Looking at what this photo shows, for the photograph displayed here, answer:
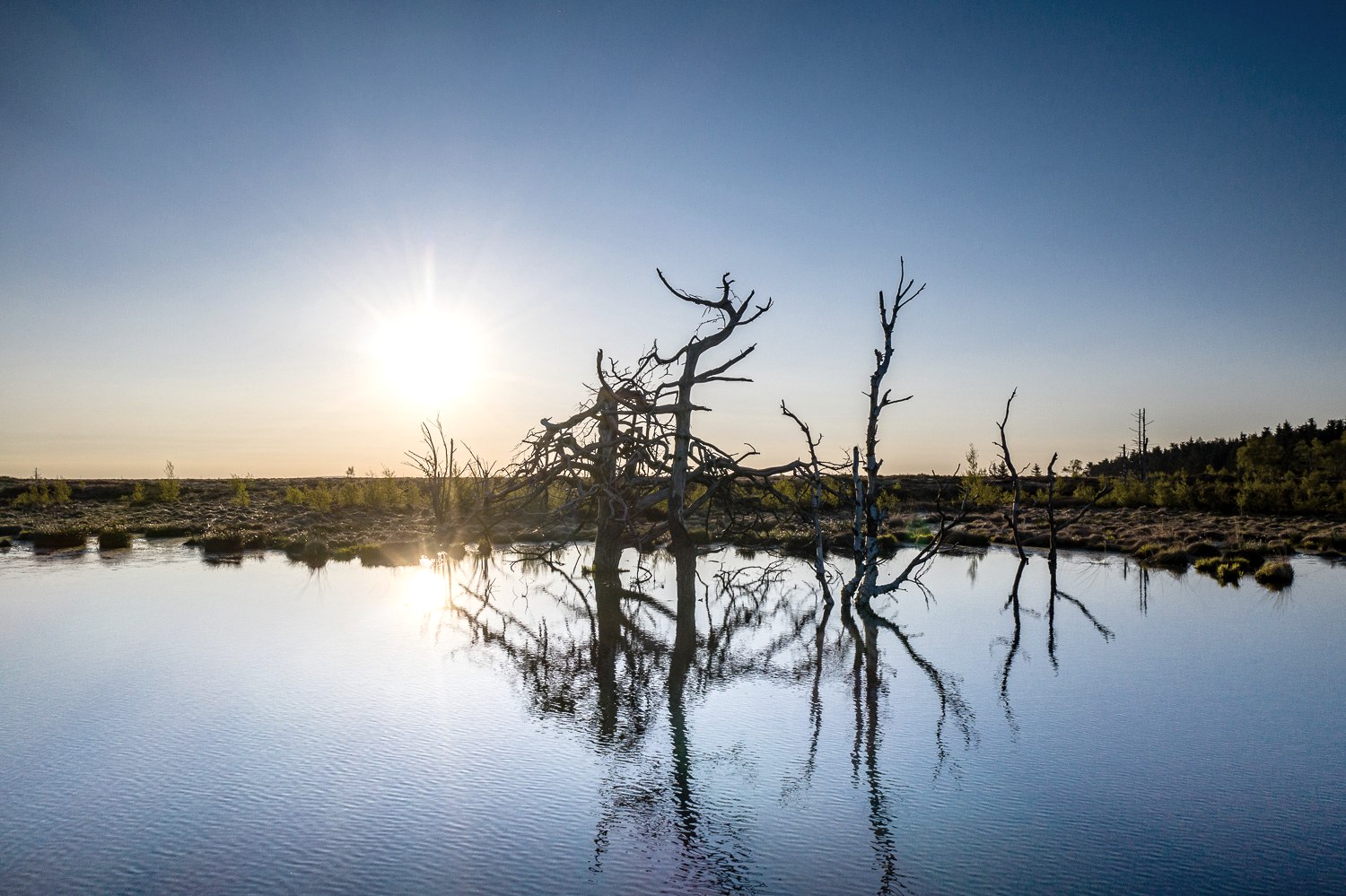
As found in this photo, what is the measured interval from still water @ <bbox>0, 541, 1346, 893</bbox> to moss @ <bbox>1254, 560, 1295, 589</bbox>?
14.8 ft

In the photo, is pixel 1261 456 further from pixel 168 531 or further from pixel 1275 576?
pixel 168 531

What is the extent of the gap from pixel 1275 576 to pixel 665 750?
20866mm

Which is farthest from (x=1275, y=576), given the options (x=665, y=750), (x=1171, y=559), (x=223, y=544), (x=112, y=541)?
(x=112, y=541)

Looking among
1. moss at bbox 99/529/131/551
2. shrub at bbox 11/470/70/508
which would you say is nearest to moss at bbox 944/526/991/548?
moss at bbox 99/529/131/551

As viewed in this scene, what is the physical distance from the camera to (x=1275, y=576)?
22.0m

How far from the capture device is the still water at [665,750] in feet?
20.0

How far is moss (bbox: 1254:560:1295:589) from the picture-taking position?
2159 centimetres

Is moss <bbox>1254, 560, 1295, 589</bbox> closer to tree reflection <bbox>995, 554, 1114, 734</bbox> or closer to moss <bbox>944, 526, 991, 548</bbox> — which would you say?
tree reflection <bbox>995, 554, 1114, 734</bbox>

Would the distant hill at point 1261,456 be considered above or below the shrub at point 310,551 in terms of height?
above

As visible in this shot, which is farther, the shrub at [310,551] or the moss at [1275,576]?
the shrub at [310,551]

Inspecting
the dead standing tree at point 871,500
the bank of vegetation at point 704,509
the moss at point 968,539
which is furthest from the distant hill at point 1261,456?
the dead standing tree at point 871,500

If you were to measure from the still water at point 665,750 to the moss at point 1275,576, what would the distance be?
452 cm

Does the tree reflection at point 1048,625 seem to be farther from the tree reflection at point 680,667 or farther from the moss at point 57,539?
the moss at point 57,539

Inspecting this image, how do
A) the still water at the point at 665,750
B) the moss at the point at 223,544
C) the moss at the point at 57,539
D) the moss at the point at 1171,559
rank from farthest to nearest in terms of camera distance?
the moss at the point at 57,539 → the moss at the point at 223,544 → the moss at the point at 1171,559 → the still water at the point at 665,750
